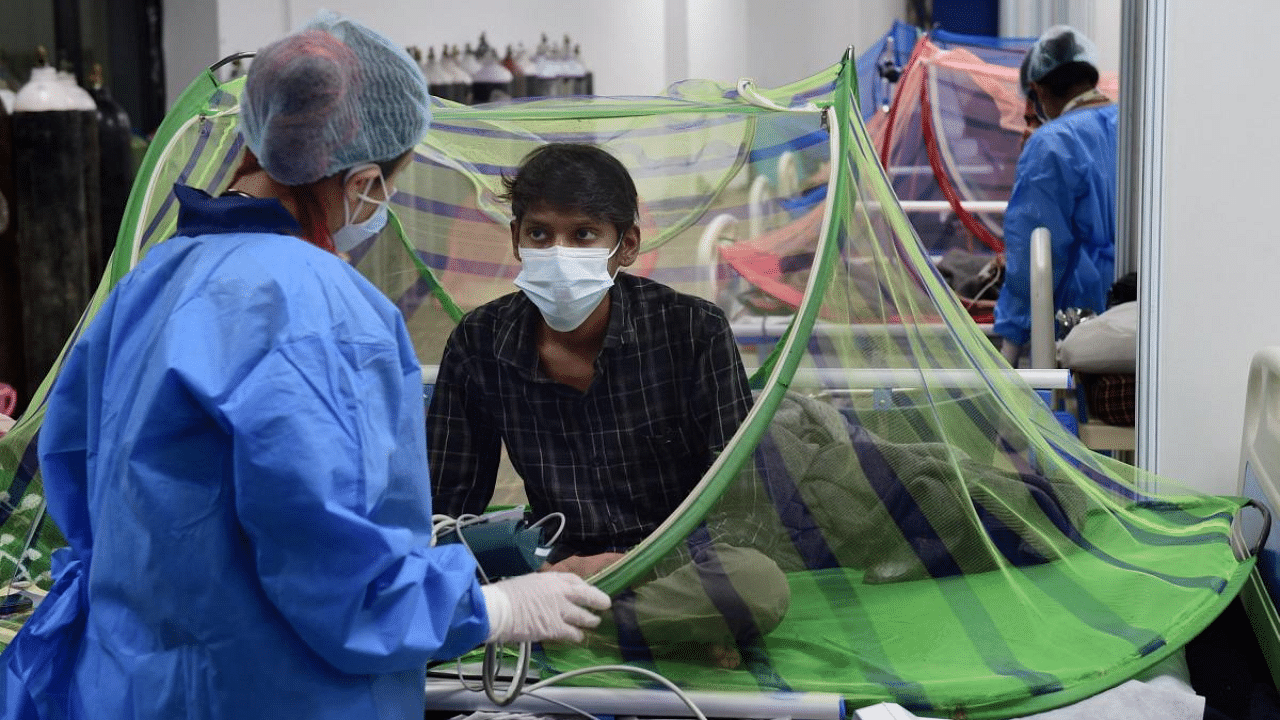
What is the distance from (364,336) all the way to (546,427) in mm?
992

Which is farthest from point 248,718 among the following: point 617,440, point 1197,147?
point 1197,147

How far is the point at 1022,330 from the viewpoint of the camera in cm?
407

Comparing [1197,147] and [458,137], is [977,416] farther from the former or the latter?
[458,137]

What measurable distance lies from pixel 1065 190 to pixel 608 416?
2.10 metres

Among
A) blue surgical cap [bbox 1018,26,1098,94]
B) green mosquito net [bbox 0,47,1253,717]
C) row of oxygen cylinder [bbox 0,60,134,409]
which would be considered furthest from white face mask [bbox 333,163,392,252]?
row of oxygen cylinder [bbox 0,60,134,409]

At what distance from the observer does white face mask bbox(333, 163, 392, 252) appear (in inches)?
60.7

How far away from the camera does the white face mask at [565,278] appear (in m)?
2.31

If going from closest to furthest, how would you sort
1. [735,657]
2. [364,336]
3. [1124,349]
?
1. [364,336]
2. [735,657]
3. [1124,349]

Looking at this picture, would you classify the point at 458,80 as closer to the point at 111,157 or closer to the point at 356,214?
the point at 111,157

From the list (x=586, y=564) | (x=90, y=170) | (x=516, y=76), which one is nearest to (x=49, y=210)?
(x=90, y=170)

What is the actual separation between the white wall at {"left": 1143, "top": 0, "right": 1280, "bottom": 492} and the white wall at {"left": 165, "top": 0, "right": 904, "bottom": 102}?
4.70 meters

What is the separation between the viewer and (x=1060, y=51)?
13.5 feet

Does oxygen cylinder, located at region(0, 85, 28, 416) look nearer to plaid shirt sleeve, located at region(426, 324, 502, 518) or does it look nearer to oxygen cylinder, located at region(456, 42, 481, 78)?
oxygen cylinder, located at region(456, 42, 481, 78)

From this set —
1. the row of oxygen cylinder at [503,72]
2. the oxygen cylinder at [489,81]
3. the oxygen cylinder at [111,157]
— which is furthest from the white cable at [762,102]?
the oxygen cylinder at [489,81]
